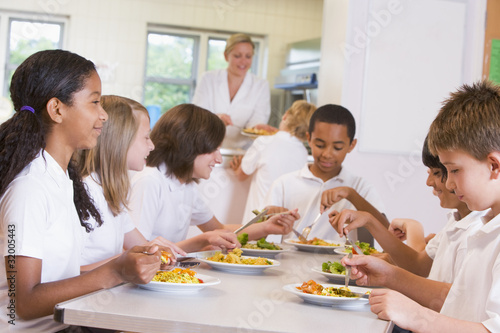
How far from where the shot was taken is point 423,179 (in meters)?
3.68

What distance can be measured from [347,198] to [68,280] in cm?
145

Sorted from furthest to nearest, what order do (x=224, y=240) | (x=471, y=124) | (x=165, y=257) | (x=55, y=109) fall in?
(x=224, y=240) < (x=165, y=257) < (x=55, y=109) < (x=471, y=124)

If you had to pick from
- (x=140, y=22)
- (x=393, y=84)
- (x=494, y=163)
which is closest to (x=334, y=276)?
(x=494, y=163)

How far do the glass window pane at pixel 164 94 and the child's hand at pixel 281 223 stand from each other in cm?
459

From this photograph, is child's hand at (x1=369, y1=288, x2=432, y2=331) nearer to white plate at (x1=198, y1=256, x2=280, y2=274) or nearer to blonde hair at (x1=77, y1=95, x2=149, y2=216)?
white plate at (x1=198, y1=256, x2=280, y2=274)

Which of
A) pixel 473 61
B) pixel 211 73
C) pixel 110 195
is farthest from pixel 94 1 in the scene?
pixel 110 195

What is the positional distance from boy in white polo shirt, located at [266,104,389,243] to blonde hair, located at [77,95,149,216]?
3.17 feet

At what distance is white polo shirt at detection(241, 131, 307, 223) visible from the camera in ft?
11.4

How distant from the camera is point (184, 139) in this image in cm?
237

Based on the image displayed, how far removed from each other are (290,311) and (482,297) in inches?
15.3

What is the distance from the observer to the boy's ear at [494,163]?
119 centimetres

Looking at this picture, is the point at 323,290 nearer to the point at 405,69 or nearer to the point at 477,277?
the point at 477,277

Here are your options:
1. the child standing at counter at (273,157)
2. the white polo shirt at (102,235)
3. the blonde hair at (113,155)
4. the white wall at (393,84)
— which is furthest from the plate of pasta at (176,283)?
the white wall at (393,84)

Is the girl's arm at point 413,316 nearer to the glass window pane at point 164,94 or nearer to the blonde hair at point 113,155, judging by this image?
the blonde hair at point 113,155
